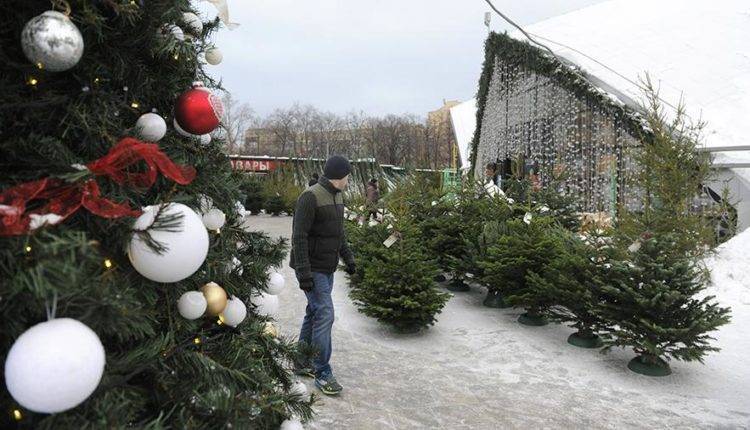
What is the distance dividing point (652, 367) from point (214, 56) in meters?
4.59

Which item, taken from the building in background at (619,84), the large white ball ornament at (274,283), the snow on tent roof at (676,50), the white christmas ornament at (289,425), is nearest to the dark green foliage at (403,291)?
the large white ball ornament at (274,283)

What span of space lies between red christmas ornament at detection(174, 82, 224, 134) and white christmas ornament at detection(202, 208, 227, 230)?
0.31 meters

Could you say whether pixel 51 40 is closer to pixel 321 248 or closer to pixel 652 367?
pixel 321 248

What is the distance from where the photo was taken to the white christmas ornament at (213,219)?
1.99 meters

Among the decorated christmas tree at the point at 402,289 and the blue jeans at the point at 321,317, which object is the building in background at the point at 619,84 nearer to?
the decorated christmas tree at the point at 402,289

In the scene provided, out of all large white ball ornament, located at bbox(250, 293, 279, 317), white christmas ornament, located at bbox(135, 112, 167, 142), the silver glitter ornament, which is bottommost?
large white ball ornament, located at bbox(250, 293, 279, 317)

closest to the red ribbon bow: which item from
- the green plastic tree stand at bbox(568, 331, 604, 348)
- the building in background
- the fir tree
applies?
the fir tree

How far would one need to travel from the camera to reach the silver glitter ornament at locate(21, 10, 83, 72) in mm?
1403

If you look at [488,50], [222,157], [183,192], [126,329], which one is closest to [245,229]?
[222,157]

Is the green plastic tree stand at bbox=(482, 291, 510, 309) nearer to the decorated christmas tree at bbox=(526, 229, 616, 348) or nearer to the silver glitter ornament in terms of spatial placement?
the decorated christmas tree at bbox=(526, 229, 616, 348)

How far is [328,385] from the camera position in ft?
13.6

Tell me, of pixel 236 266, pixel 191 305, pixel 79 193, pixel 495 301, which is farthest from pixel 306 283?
pixel 495 301

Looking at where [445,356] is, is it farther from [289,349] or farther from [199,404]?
[199,404]

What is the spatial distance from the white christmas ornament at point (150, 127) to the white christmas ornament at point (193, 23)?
1.70 feet
